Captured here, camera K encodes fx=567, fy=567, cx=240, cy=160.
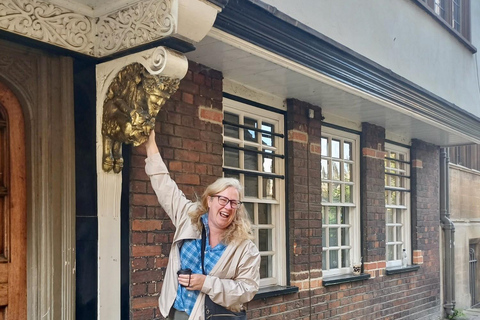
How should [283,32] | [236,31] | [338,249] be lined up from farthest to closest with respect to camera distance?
[338,249]
[283,32]
[236,31]

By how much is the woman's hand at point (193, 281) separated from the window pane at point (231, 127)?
238cm

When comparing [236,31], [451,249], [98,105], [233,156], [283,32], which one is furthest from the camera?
[451,249]

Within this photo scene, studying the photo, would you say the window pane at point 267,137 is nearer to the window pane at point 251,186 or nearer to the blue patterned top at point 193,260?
the window pane at point 251,186

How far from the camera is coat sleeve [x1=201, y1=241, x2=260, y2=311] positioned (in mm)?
3236

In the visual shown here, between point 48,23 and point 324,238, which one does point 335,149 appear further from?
point 48,23

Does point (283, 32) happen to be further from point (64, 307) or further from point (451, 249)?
point (451, 249)

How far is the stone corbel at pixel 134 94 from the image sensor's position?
11.2ft

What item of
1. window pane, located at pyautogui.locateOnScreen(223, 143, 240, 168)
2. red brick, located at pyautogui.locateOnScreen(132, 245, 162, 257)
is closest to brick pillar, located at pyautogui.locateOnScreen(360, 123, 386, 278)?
window pane, located at pyautogui.locateOnScreen(223, 143, 240, 168)

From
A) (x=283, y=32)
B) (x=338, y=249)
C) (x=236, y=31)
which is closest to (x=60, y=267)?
(x=236, y=31)

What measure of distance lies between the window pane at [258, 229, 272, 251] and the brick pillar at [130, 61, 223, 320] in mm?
1195

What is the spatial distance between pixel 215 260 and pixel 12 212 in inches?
49.6

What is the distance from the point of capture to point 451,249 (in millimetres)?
9867

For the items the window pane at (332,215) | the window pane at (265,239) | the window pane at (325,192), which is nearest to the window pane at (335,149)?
the window pane at (325,192)

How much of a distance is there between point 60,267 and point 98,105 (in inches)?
41.9
